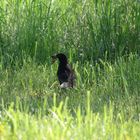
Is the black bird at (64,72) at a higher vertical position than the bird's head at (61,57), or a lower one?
lower

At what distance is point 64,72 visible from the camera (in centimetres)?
622

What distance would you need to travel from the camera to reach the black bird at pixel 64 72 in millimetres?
6030

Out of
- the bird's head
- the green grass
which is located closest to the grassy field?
the green grass

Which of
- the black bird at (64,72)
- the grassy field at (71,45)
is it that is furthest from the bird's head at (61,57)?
the grassy field at (71,45)

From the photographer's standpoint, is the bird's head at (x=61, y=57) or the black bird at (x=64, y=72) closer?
the black bird at (x=64, y=72)

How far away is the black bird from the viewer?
19.8ft

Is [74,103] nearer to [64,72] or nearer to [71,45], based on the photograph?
[64,72]

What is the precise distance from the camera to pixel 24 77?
627 centimetres

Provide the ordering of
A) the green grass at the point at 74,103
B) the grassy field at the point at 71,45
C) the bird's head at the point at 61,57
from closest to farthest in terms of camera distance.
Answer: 1. the green grass at the point at 74,103
2. the grassy field at the point at 71,45
3. the bird's head at the point at 61,57

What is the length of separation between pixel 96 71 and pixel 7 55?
3.32 feet

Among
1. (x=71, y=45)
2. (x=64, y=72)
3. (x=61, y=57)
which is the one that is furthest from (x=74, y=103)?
(x=71, y=45)

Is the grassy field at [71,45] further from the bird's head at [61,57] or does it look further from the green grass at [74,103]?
the bird's head at [61,57]

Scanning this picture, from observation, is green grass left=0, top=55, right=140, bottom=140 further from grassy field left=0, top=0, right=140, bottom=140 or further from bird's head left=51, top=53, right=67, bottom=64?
bird's head left=51, top=53, right=67, bottom=64

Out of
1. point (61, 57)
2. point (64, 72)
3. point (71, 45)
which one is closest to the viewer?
point (64, 72)
